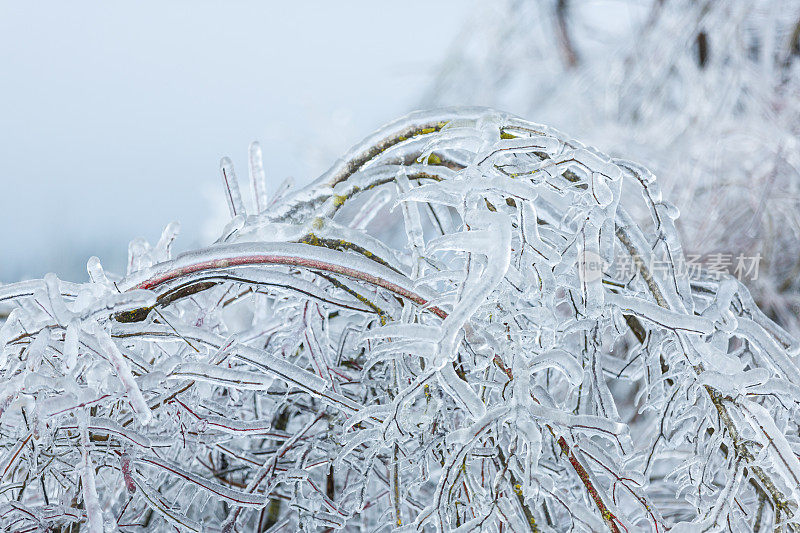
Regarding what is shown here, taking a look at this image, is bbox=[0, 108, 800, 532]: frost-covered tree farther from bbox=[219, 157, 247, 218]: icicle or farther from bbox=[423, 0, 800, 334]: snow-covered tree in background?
bbox=[423, 0, 800, 334]: snow-covered tree in background

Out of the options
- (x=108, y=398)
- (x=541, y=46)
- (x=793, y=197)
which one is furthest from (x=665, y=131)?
(x=108, y=398)

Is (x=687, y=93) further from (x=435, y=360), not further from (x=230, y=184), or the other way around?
(x=435, y=360)

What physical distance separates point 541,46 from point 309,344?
2199 mm

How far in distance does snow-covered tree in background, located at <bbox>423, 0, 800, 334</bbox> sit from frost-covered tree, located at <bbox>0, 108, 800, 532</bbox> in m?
1.11

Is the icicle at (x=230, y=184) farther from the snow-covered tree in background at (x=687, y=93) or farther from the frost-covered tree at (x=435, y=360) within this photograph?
the snow-covered tree in background at (x=687, y=93)

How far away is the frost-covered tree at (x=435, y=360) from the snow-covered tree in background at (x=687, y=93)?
111 cm

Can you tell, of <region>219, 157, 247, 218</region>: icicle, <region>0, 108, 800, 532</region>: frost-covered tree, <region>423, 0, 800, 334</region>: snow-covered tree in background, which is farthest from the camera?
<region>423, 0, 800, 334</region>: snow-covered tree in background

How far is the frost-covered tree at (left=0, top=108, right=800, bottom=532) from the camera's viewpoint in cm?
49

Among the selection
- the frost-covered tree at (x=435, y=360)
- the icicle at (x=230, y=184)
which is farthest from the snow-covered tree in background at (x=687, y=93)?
the icicle at (x=230, y=184)

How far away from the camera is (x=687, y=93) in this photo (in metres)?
1.90

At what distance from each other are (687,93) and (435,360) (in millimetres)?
1807

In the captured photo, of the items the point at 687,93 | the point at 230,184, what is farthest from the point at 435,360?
the point at 687,93

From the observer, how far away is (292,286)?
550mm

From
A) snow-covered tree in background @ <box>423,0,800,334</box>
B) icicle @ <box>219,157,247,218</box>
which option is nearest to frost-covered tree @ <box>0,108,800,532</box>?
icicle @ <box>219,157,247,218</box>
